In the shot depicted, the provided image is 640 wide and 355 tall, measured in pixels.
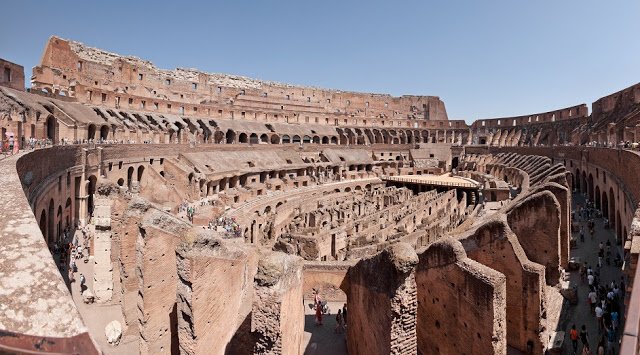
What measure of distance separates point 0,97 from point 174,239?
56.0 ft

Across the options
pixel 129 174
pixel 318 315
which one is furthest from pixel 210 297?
pixel 129 174

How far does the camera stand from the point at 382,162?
139ft

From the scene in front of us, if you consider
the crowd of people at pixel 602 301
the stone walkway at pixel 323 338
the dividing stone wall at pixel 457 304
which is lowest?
the stone walkway at pixel 323 338

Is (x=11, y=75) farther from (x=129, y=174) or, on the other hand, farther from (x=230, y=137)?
(x=230, y=137)

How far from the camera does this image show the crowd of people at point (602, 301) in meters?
8.13

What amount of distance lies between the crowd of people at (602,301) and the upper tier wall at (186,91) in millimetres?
29970

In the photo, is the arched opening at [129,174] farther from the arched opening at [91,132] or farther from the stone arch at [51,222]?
the stone arch at [51,222]

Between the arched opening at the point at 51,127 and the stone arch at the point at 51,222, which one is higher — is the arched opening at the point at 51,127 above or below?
above

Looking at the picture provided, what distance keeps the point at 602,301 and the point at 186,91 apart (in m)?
38.9

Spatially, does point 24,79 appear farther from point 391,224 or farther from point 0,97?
point 391,224

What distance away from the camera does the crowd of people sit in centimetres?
813

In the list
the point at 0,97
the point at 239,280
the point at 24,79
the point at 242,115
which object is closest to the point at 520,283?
the point at 239,280

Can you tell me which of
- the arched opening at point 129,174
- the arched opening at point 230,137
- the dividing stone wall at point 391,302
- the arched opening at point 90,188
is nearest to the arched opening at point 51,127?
the arched opening at point 129,174

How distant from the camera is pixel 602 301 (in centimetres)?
956
